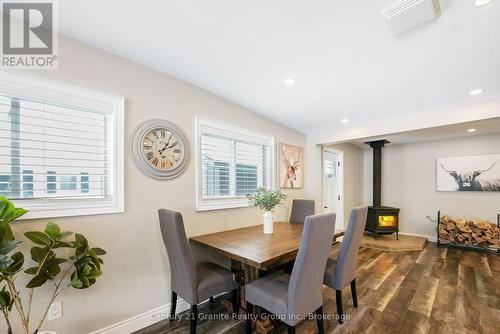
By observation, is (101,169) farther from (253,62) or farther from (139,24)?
(253,62)

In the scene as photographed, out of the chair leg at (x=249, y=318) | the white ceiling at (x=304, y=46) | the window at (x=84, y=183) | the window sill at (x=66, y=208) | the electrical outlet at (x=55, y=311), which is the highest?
the white ceiling at (x=304, y=46)

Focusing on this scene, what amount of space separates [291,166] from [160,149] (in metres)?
2.19

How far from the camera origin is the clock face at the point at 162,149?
80.4 inches

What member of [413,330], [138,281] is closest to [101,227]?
[138,281]

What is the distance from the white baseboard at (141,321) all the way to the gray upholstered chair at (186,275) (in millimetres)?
216

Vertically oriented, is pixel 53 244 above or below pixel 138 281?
above

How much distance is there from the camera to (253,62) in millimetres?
1943

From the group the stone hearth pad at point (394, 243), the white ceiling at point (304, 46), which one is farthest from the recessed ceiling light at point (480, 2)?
the stone hearth pad at point (394, 243)

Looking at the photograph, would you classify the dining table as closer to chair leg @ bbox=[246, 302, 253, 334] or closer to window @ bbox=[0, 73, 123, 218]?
chair leg @ bbox=[246, 302, 253, 334]

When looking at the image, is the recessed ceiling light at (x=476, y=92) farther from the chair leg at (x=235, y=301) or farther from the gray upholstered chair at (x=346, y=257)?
Result: the chair leg at (x=235, y=301)

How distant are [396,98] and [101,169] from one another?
3153mm

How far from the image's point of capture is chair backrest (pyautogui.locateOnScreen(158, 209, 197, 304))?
1.67 meters

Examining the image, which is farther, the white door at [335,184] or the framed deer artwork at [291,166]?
the white door at [335,184]

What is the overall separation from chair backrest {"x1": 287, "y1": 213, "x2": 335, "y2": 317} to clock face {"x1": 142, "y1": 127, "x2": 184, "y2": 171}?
4.73ft
